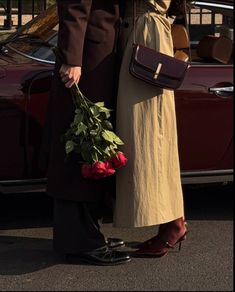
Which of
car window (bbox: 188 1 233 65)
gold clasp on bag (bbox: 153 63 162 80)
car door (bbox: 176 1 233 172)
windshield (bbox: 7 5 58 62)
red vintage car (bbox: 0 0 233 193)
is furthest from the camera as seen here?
car window (bbox: 188 1 233 65)

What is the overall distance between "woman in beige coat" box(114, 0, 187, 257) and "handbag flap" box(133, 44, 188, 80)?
7 cm

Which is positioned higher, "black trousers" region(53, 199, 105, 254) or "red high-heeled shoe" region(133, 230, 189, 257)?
"black trousers" region(53, 199, 105, 254)

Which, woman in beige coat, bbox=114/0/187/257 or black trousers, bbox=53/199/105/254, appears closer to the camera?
woman in beige coat, bbox=114/0/187/257

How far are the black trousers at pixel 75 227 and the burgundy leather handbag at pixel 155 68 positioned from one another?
0.78m

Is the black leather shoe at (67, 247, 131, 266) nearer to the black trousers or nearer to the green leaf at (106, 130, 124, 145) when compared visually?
the black trousers

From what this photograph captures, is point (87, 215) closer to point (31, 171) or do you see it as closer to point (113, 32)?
point (31, 171)

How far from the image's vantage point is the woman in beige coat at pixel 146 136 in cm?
340

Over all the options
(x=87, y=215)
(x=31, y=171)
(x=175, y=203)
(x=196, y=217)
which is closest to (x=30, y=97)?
(x=31, y=171)

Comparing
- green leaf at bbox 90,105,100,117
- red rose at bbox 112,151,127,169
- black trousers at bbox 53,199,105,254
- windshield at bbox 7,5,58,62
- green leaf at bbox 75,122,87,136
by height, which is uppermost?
windshield at bbox 7,5,58,62

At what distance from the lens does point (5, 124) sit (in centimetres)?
371

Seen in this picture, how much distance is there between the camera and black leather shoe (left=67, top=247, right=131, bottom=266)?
3.62 metres

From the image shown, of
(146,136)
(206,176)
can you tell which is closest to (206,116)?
(206,176)

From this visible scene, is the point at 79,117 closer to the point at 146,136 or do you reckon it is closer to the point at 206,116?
the point at 146,136

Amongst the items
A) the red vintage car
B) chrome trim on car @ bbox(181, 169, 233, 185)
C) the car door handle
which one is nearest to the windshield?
the red vintage car
